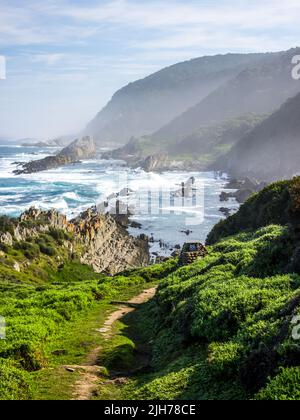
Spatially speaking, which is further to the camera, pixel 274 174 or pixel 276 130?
pixel 276 130

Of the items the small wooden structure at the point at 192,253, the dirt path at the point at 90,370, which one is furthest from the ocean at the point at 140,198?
the dirt path at the point at 90,370

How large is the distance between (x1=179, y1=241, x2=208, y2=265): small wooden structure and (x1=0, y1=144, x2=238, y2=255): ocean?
40.6m

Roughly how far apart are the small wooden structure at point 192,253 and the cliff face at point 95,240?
34022 millimetres

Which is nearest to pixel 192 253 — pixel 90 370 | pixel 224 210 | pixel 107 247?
pixel 90 370

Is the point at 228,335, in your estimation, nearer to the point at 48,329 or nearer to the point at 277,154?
the point at 48,329

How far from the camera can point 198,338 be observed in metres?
17.4

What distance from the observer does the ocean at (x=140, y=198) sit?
92994mm

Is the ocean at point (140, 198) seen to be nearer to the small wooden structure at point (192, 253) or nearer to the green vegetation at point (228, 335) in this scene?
the small wooden structure at point (192, 253)

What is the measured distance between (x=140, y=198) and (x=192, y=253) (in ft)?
306

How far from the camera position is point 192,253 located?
3575cm

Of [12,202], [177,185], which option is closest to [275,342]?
[12,202]

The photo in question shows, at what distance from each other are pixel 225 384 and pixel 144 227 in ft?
271
